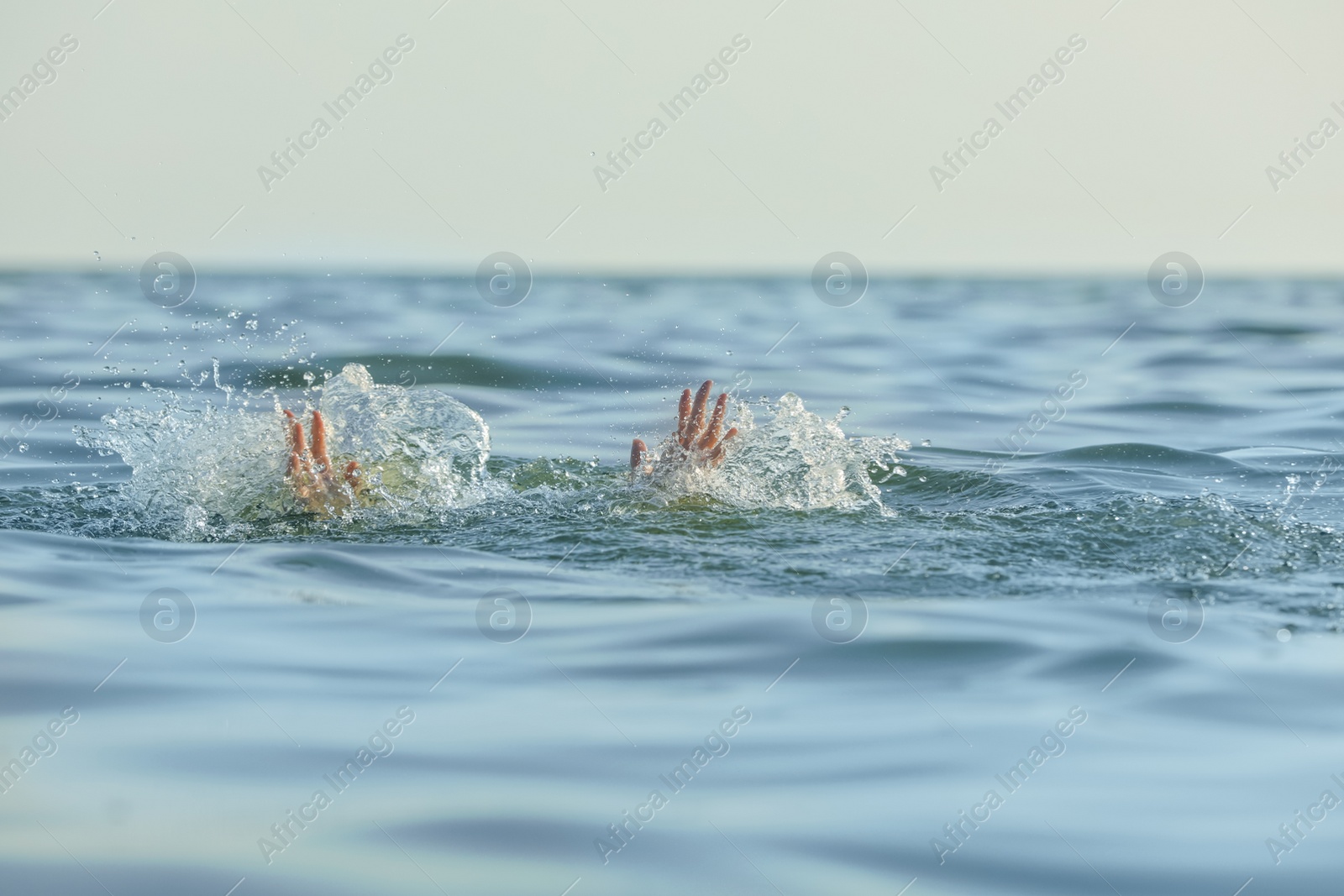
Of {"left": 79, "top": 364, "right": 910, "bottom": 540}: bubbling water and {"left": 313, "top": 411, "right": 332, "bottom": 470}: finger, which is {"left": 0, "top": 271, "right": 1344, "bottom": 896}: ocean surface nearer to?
{"left": 79, "top": 364, "right": 910, "bottom": 540}: bubbling water

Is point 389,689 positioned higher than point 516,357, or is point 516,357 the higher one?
point 389,689

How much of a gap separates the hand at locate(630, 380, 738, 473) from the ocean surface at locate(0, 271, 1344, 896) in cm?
15

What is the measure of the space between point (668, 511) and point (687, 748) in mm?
3555

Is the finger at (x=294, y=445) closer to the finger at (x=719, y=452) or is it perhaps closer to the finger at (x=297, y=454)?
Answer: the finger at (x=297, y=454)

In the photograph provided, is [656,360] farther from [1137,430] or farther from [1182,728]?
[1182,728]

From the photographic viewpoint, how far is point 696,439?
7859 mm

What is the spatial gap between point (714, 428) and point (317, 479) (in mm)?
2312

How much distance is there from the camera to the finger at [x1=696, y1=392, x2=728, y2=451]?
25.4 ft

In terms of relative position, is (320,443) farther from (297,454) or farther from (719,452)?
(719,452)

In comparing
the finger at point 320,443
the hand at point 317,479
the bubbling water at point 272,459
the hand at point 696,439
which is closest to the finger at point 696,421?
the hand at point 696,439

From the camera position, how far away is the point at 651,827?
144 inches

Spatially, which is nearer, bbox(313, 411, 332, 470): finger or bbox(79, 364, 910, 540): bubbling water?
bbox(313, 411, 332, 470): finger

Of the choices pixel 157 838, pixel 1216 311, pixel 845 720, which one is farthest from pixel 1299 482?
pixel 1216 311

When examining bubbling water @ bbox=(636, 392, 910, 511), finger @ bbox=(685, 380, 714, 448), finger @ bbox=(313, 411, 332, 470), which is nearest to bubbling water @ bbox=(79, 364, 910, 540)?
bubbling water @ bbox=(636, 392, 910, 511)
